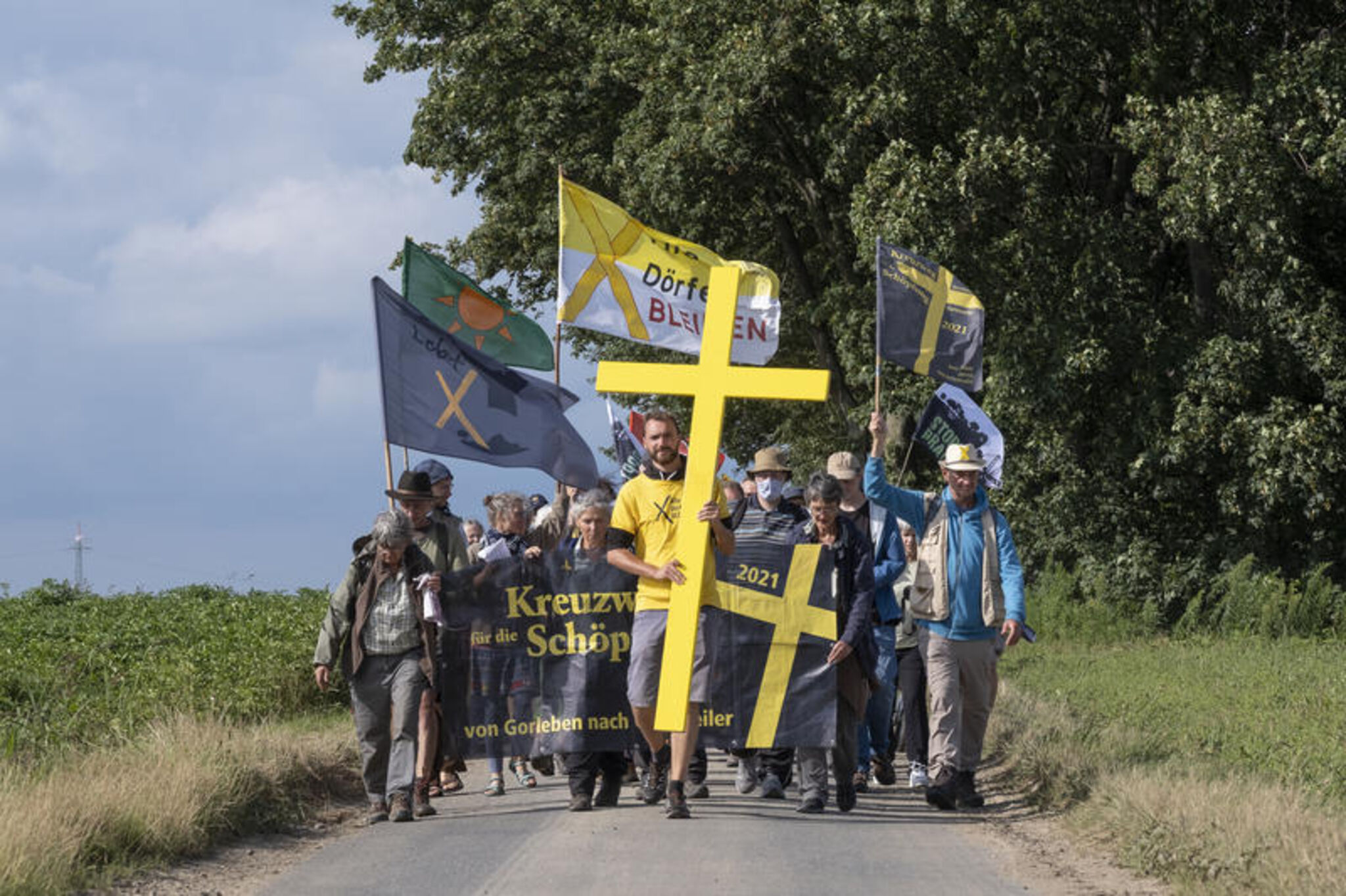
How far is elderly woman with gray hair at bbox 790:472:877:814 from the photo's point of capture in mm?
10383

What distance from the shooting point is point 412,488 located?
36.3 feet

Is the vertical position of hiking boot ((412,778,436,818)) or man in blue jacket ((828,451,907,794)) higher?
man in blue jacket ((828,451,907,794))

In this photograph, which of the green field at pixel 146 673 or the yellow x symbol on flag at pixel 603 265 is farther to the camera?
the yellow x symbol on flag at pixel 603 265

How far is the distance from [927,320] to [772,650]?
4254 millimetres

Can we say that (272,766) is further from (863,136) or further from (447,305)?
(863,136)

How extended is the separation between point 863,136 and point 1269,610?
7.77 m

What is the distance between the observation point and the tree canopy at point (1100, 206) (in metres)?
20.5

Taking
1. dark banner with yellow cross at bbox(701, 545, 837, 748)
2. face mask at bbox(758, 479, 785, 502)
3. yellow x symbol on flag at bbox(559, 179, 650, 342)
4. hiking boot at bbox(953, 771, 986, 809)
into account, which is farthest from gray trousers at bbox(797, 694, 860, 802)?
yellow x symbol on flag at bbox(559, 179, 650, 342)

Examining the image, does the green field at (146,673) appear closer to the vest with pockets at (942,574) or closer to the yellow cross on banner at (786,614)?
the yellow cross on banner at (786,614)

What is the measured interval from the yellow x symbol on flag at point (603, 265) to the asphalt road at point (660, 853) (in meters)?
5.37

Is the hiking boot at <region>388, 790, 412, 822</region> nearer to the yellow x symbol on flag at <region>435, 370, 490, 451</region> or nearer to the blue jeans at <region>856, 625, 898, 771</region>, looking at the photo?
the blue jeans at <region>856, 625, 898, 771</region>

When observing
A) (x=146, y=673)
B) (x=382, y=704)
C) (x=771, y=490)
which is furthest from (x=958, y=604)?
(x=146, y=673)

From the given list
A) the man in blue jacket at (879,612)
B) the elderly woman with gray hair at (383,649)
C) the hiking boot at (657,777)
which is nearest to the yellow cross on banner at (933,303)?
the man in blue jacket at (879,612)

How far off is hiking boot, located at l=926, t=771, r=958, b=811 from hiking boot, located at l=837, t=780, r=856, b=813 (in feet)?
1.50
